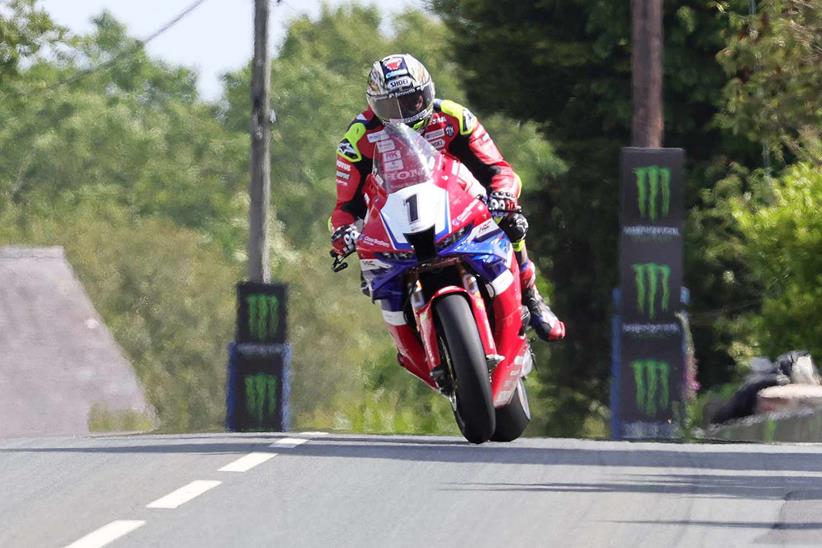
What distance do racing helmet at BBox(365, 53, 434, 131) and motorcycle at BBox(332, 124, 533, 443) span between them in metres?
0.10

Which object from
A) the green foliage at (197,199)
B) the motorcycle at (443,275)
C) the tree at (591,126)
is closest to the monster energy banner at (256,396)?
the motorcycle at (443,275)

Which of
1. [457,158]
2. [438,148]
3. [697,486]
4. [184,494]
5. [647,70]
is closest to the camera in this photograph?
[184,494]

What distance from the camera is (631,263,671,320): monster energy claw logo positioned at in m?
19.8

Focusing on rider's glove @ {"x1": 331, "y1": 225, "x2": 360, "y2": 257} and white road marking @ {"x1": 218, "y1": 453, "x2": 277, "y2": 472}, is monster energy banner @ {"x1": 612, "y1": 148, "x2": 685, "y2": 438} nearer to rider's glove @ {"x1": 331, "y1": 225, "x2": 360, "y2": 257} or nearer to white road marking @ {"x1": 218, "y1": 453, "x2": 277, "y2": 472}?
rider's glove @ {"x1": 331, "y1": 225, "x2": 360, "y2": 257}

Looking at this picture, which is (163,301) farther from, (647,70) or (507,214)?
(507,214)

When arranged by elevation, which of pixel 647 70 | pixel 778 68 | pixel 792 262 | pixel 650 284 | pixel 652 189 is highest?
pixel 778 68

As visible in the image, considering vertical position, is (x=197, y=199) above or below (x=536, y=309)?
above

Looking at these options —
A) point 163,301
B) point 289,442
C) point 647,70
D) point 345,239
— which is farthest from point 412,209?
point 163,301

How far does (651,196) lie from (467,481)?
7890mm

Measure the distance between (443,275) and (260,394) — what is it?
8384mm

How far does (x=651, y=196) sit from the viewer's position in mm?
19625

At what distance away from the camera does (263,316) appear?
22.0m

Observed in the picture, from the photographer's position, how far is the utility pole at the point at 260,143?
110 ft

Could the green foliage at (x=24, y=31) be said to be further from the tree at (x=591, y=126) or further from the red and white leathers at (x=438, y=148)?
the red and white leathers at (x=438, y=148)
